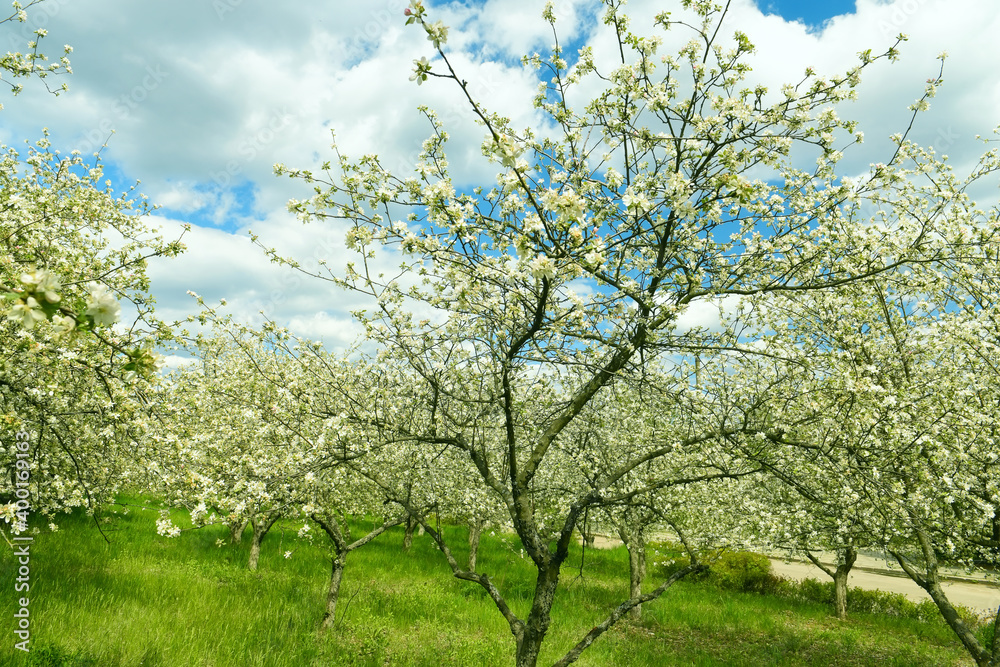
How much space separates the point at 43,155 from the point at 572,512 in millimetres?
11423

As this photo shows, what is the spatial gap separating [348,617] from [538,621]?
7759mm

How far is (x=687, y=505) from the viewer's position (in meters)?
14.3

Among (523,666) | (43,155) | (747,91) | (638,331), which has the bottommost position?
(523,666)

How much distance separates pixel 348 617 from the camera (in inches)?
440

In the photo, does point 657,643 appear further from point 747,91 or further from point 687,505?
point 747,91

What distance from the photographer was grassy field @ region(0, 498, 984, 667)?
26.8ft

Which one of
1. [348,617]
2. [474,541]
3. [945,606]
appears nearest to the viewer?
[945,606]

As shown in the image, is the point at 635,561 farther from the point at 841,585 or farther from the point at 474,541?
the point at 841,585

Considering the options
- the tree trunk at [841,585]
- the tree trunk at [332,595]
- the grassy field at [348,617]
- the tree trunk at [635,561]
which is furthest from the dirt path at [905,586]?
the tree trunk at [332,595]

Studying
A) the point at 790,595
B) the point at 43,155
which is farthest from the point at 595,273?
the point at 790,595

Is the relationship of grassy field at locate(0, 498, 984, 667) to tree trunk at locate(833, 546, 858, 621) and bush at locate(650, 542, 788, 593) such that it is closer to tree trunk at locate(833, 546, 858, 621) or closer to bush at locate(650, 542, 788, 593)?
tree trunk at locate(833, 546, 858, 621)

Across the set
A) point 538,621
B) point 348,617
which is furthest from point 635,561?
point 538,621

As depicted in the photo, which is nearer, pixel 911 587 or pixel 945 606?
pixel 945 606

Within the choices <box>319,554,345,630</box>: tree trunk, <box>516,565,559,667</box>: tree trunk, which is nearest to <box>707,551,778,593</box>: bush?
<box>319,554,345,630</box>: tree trunk
